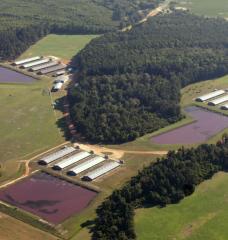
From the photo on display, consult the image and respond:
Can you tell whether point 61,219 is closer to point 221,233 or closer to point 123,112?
point 221,233

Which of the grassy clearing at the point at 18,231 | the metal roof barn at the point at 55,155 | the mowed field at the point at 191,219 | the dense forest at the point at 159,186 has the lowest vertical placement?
the mowed field at the point at 191,219

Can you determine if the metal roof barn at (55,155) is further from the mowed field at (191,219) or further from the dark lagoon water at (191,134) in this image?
the mowed field at (191,219)

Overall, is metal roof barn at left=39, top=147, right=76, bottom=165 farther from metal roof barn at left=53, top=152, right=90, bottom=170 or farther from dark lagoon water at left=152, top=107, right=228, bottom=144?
dark lagoon water at left=152, top=107, right=228, bottom=144

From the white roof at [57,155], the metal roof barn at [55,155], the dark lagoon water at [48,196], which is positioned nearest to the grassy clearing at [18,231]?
the dark lagoon water at [48,196]

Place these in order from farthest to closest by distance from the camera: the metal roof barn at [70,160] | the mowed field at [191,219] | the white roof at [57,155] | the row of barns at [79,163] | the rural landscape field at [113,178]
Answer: the white roof at [57,155] → the metal roof barn at [70,160] → the row of barns at [79,163] → the rural landscape field at [113,178] → the mowed field at [191,219]

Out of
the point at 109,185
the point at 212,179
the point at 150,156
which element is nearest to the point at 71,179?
the point at 109,185

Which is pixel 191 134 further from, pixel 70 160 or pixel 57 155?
pixel 57 155
